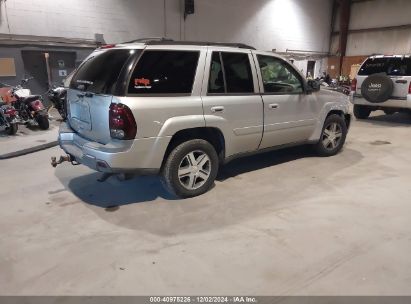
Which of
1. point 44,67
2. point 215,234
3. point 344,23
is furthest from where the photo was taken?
point 344,23

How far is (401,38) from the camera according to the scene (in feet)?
51.6

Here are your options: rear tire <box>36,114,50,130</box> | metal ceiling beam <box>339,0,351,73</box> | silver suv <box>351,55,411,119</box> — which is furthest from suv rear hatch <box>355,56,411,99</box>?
metal ceiling beam <box>339,0,351,73</box>

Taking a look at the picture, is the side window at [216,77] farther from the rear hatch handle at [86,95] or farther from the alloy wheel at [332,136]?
the alloy wheel at [332,136]

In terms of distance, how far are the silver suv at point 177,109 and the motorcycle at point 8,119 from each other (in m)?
3.70

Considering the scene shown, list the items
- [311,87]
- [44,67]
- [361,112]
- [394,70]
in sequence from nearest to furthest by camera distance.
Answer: [311,87], [394,70], [361,112], [44,67]

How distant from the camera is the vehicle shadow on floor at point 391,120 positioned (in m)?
8.27

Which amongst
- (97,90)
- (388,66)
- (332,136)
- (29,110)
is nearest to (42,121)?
(29,110)

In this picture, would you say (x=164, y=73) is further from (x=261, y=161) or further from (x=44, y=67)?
(x=44, y=67)

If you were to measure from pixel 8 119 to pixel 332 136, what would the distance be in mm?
6112

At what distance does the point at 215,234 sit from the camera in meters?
2.96

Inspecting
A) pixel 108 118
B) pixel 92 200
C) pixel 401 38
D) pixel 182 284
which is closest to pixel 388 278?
pixel 182 284

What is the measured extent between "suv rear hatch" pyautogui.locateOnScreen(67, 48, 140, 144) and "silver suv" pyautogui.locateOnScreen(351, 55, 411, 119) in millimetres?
6380

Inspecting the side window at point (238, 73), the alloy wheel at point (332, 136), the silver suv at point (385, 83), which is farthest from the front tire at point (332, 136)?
the silver suv at point (385, 83)

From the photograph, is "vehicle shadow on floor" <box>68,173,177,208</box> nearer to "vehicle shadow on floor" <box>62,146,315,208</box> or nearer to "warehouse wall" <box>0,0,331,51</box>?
"vehicle shadow on floor" <box>62,146,315,208</box>
